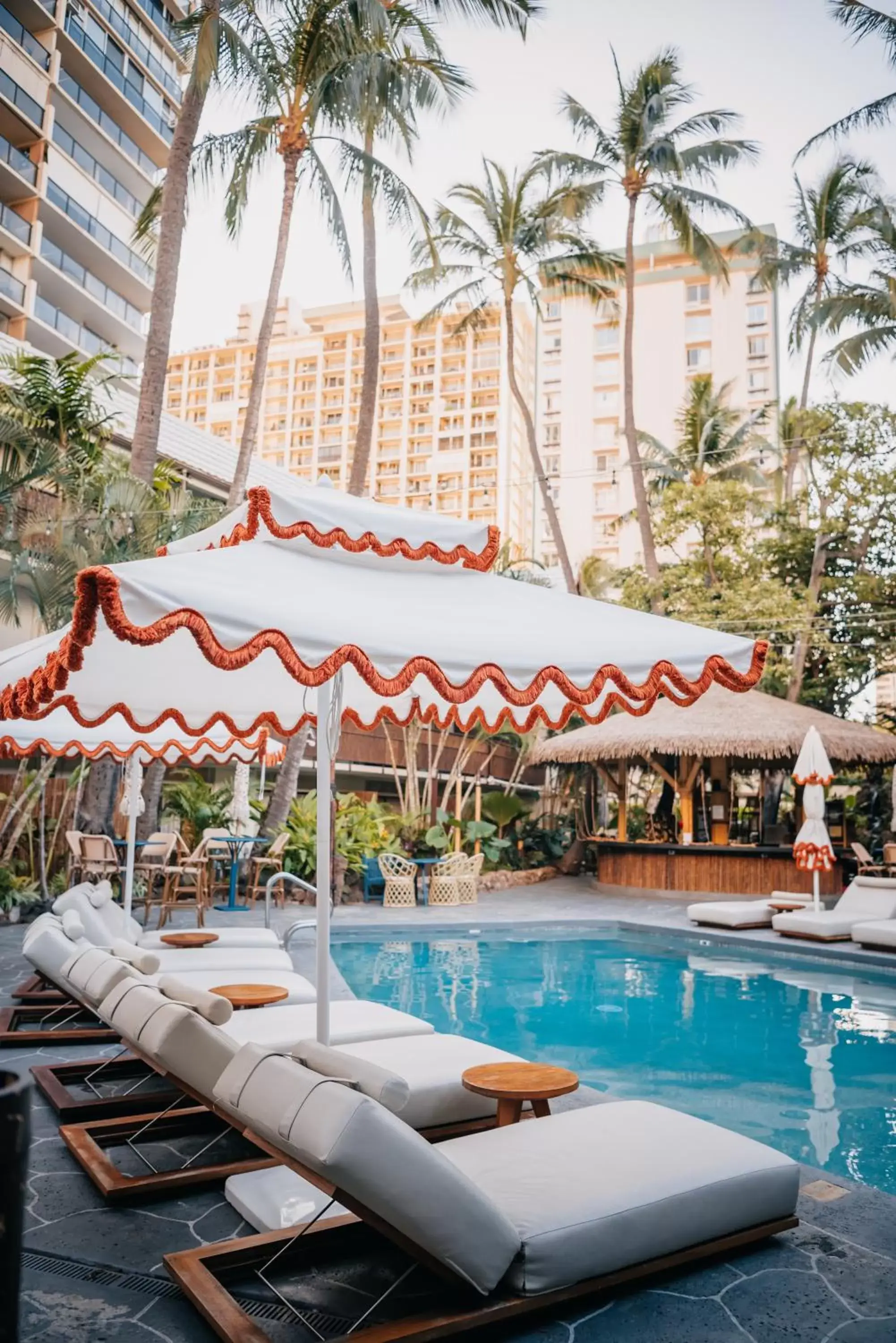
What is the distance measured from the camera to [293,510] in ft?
12.7

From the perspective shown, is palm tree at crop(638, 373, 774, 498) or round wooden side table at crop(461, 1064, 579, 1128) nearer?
round wooden side table at crop(461, 1064, 579, 1128)

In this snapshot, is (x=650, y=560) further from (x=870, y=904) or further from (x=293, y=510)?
(x=293, y=510)

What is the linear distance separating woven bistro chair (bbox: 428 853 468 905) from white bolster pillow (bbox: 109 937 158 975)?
9586 millimetres

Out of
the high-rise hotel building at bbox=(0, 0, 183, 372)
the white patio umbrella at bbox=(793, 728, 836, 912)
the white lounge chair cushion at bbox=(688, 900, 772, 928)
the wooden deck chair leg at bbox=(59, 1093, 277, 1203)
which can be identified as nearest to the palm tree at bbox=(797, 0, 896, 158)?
the white patio umbrella at bbox=(793, 728, 836, 912)

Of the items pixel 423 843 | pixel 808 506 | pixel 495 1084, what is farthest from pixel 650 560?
pixel 495 1084

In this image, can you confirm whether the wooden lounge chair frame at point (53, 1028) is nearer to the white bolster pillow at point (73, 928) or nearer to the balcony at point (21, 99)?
the white bolster pillow at point (73, 928)

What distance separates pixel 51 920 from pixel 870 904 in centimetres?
898

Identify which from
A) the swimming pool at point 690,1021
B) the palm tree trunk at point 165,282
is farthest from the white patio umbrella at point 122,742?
the palm tree trunk at point 165,282

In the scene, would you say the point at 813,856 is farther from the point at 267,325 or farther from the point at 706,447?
the point at 706,447

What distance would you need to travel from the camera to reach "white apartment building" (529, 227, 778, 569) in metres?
51.3

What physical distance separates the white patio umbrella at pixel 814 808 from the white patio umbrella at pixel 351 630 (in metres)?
8.36

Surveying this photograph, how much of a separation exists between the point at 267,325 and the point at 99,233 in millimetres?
17793

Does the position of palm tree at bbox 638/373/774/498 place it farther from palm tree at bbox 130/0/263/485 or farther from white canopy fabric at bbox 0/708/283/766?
white canopy fabric at bbox 0/708/283/766

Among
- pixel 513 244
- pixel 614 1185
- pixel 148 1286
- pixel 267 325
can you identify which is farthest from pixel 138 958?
pixel 513 244
